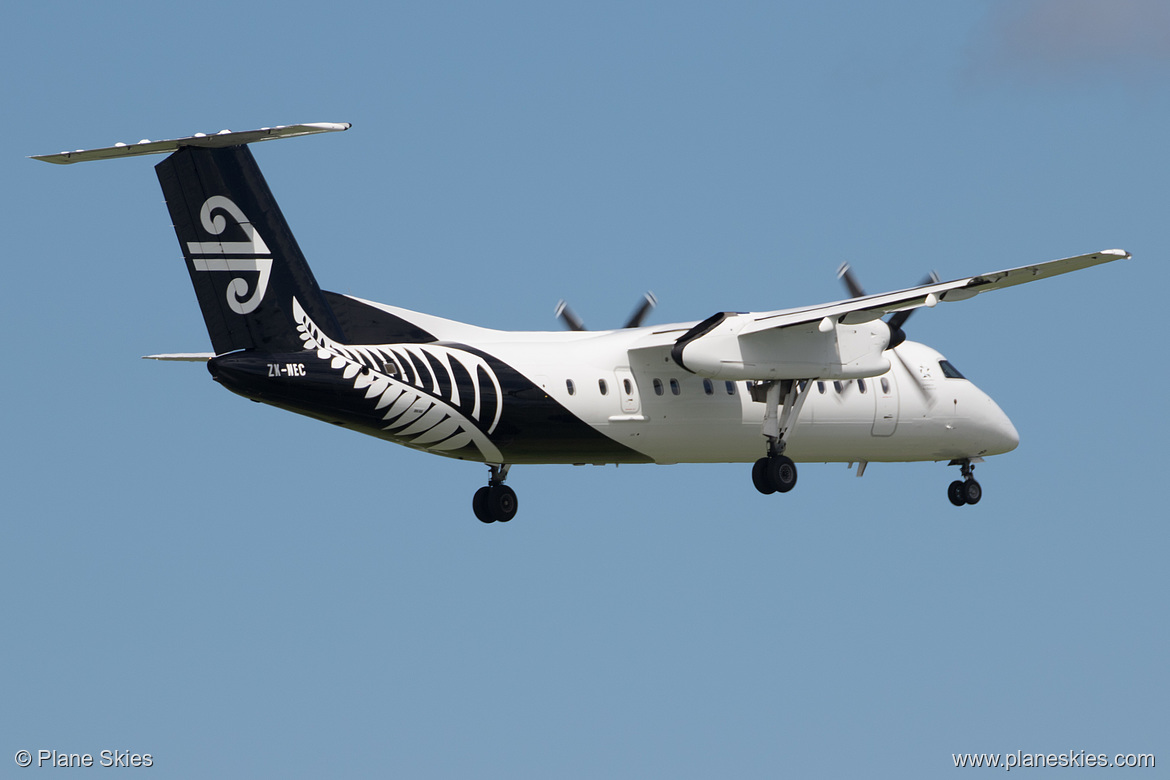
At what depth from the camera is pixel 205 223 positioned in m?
22.3

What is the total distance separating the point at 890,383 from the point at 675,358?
5884 mm

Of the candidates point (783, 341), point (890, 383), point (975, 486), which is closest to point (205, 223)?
point (783, 341)

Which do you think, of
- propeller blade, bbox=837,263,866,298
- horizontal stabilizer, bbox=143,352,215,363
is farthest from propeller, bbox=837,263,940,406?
horizontal stabilizer, bbox=143,352,215,363

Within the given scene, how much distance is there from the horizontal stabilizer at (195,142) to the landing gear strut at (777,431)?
911 cm

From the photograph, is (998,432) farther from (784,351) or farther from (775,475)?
(784,351)

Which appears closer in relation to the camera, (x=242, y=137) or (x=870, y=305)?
(x=242, y=137)

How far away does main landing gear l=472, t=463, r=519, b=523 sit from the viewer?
2736 centimetres

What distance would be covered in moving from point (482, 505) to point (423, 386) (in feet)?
15.4

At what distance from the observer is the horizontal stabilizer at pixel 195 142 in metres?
21.4

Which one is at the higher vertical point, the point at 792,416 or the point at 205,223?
the point at 205,223

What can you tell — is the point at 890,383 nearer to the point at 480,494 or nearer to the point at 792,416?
the point at 792,416

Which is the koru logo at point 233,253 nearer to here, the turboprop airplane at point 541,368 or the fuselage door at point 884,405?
the turboprop airplane at point 541,368

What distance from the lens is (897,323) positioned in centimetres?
2688

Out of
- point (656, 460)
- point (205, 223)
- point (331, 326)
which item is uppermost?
point (205, 223)
